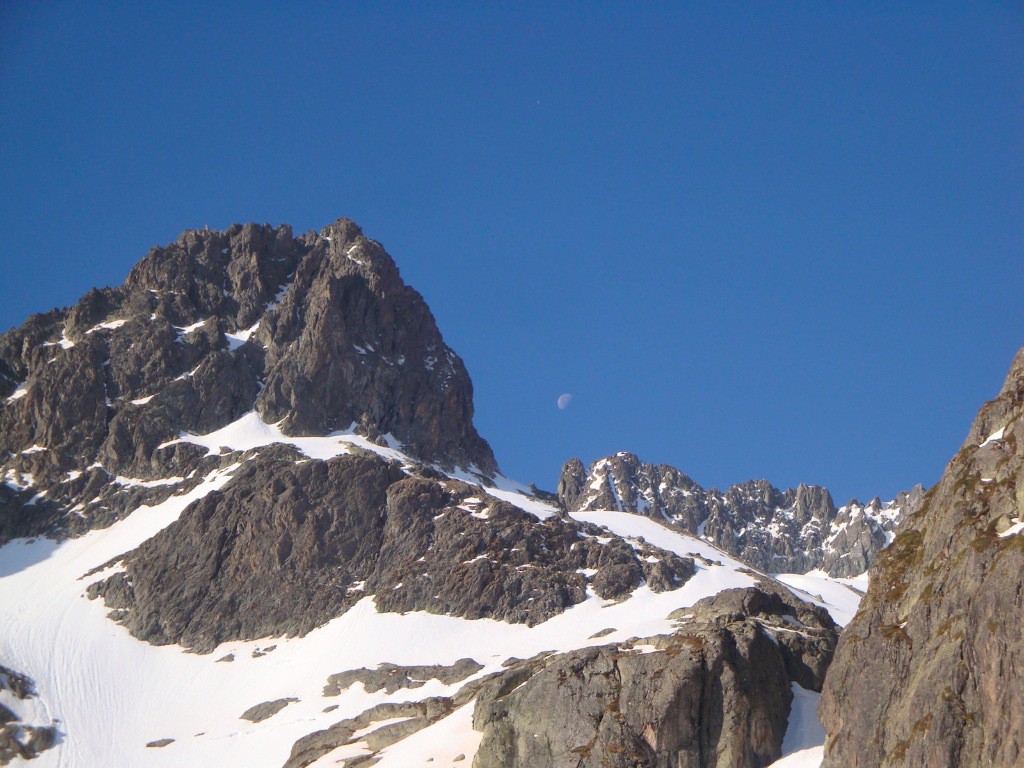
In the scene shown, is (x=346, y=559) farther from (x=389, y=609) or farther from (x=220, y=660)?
(x=220, y=660)

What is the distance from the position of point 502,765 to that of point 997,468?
1577 inches

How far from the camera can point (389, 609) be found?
498 ft

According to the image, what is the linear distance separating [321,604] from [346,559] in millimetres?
8824

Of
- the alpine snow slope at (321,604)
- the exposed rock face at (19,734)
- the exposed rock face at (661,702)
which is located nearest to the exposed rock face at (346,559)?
the alpine snow slope at (321,604)

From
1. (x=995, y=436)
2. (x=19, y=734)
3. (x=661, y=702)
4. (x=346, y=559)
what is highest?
(x=346, y=559)

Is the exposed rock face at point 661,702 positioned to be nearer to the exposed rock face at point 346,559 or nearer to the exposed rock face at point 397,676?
the exposed rock face at point 397,676

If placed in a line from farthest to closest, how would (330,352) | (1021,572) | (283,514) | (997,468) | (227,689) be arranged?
1. (330,352)
2. (283,514)
3. (227,689)
4. (997,468)
5. (1021,572)

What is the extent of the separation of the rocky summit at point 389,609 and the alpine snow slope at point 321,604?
12.9 inches

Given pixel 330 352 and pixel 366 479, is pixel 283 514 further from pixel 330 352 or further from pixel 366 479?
pixel 330 352

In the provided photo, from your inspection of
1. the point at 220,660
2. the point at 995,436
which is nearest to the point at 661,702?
the point at 995,436

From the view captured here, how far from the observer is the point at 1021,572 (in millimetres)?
57219

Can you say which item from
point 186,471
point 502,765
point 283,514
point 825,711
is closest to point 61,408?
point 186,471

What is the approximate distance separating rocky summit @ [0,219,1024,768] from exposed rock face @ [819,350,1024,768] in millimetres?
165

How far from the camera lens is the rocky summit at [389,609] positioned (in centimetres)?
6394
